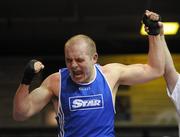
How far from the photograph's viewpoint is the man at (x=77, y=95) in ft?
15.4

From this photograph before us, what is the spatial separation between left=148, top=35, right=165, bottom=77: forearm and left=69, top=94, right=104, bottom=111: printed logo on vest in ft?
1.75

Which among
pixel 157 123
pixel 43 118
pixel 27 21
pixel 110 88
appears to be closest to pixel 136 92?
pixel 157 123

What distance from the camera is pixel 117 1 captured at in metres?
9.21

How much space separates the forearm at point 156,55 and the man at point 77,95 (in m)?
0.20

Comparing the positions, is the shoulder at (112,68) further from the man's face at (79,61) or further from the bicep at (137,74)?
the man's face at (79,61)

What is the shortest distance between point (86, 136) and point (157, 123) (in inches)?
261

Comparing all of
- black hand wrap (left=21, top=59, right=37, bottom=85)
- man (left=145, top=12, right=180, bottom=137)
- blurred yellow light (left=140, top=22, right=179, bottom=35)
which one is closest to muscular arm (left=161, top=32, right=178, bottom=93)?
man (left=145, top=12, right=180, bottom=137)

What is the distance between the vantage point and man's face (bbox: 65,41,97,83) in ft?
15.3

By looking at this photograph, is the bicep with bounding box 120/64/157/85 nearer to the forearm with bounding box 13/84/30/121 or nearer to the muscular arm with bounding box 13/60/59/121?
the muscular arm with bounding box 13/60/59/121

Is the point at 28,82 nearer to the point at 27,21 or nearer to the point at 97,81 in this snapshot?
the point at 97,81

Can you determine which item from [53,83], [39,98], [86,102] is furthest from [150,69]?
[39,98]

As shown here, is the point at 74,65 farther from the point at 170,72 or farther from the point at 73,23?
the point at 73,23

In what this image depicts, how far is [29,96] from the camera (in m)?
4.77

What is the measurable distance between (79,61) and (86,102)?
302 mm
